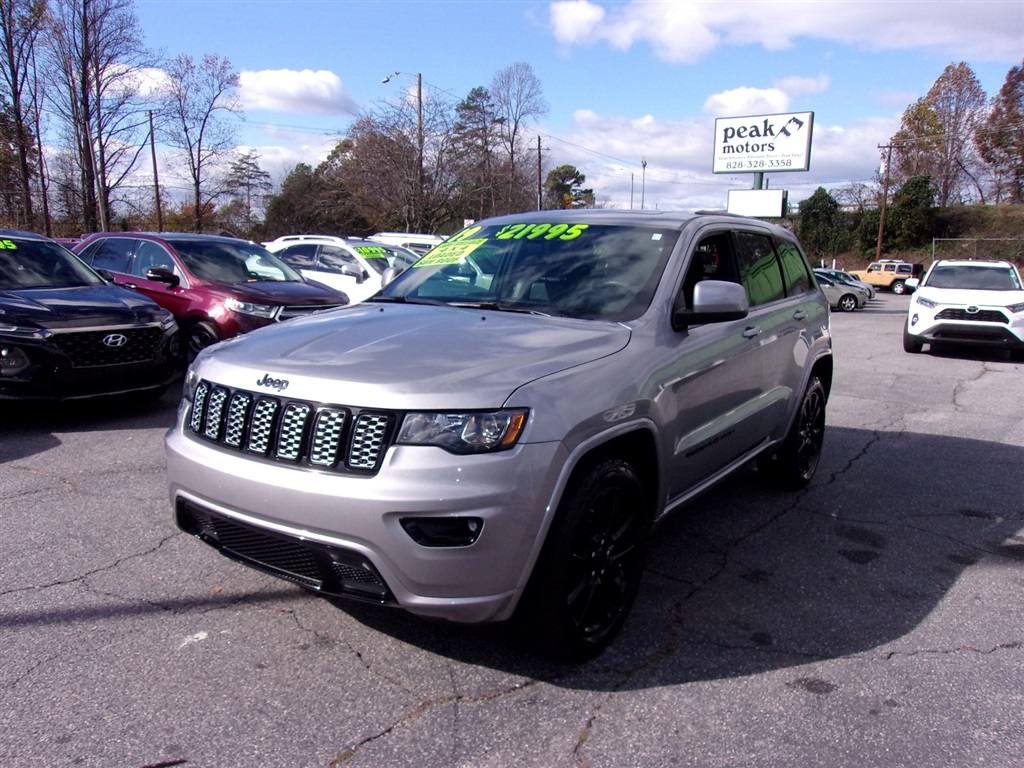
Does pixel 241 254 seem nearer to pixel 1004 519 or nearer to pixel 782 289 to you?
pixel 782 289

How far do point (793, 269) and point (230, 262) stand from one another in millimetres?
6698

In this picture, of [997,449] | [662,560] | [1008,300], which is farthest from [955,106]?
[662,560]

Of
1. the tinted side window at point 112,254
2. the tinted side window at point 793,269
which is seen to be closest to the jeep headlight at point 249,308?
the tinted side window at point 112,254

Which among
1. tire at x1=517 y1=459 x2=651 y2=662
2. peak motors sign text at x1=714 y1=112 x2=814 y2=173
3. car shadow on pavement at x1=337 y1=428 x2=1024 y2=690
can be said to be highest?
peak motors sign text at x1=714 y1=112 x2=814 y2=173

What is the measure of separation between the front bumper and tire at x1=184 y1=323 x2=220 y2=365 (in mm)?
6182

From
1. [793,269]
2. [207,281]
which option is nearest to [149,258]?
[207,281]

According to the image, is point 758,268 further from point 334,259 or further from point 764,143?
point 764,143

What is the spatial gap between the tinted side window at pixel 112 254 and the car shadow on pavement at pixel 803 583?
25.7 feet

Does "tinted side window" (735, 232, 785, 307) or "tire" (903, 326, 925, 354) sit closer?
"tinted side window" (735, 232, 785, 307)

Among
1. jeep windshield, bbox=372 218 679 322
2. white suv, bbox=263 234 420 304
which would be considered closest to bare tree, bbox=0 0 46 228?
white suv, bbox=263 234 420 304

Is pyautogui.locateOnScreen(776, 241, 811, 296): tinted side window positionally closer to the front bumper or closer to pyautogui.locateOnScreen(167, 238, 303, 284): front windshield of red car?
the front bumper

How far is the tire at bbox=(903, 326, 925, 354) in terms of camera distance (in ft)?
45.5

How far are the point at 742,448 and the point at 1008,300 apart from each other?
1076cm

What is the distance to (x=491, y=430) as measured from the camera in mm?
2689
